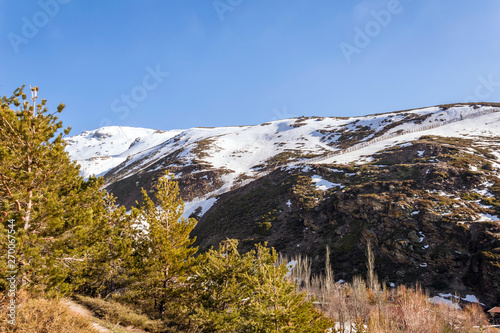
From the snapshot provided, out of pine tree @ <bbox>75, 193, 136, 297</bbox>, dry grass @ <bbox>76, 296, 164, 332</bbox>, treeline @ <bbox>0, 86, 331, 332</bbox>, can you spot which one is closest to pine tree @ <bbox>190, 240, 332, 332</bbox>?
treeline @ <bbox>0, 86, 331, 332</bbox>

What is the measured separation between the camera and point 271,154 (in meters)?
92.4

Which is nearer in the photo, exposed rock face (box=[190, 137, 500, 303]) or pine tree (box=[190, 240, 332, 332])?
pine tree (box=[190, 240, 332, 332])

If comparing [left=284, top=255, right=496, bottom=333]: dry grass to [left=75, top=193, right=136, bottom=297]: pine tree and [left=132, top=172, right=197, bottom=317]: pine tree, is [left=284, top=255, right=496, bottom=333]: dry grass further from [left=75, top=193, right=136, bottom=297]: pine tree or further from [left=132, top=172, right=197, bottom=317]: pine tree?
[left=75, top=193, right=136, bottom=297]: pine tree

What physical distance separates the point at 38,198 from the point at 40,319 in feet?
12.5

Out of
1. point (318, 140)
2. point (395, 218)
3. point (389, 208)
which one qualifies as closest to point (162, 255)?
point (395, 218)

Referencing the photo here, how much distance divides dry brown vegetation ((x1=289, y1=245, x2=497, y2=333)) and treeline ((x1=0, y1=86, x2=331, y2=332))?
185 inches

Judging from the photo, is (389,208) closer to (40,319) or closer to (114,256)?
(114,256)

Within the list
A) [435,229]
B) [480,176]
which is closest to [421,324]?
[435,229]

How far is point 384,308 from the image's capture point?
20391mm

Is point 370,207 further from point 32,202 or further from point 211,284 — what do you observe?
point 32,202

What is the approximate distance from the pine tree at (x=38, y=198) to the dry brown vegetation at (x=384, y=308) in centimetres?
1121

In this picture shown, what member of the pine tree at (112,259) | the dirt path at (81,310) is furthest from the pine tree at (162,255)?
the dirt path at (81,310)

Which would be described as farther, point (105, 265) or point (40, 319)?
point (105, 265)

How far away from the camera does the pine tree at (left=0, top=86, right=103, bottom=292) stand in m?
7.87
